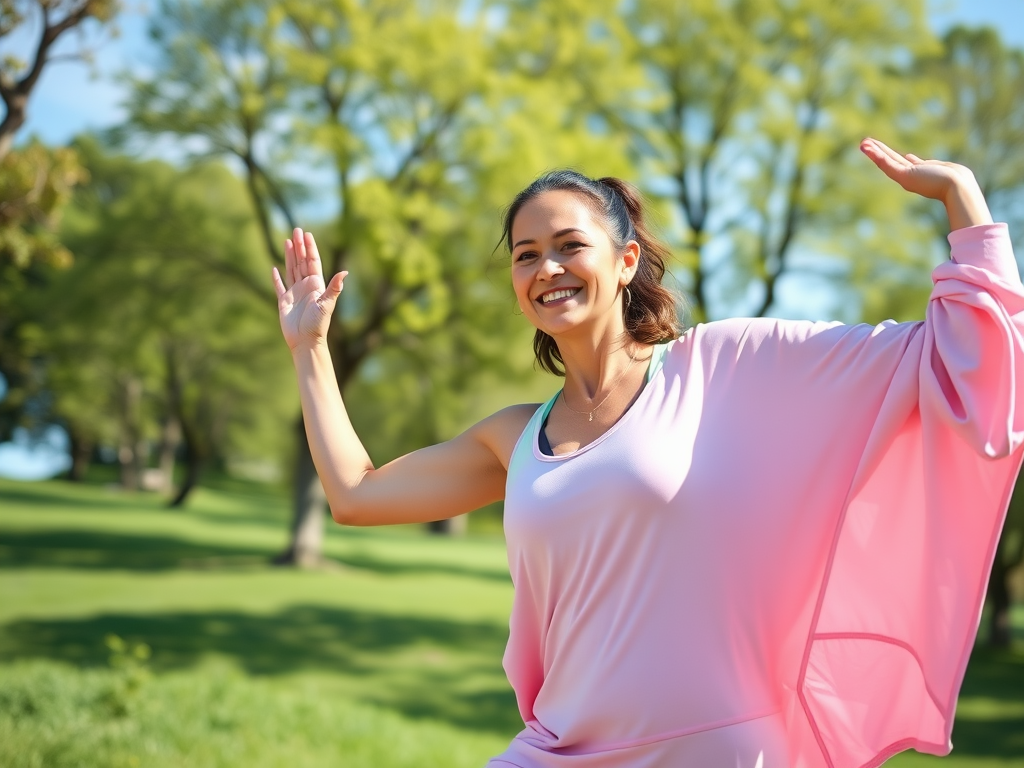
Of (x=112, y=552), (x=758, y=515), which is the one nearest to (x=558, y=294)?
(x=758, y=515)

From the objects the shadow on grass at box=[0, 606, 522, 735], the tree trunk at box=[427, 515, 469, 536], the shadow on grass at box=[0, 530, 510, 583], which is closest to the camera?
the shadow on grass at box=[0, 606, 522, 735]

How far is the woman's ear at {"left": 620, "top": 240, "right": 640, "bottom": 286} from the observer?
2.62 m

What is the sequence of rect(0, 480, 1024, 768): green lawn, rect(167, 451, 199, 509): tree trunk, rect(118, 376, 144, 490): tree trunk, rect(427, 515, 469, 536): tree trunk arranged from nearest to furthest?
rect(0, 480, 1024, 768): green lawn < rect(167, 451, 199, 509): tree trunk < rect(118, 376, 144, 490): tree trunk < rect(427, 515, 469, 536): tree trunk

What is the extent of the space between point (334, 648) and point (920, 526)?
451 inches

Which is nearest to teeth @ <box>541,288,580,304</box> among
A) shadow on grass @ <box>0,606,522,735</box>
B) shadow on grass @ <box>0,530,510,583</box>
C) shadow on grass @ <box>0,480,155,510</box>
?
shadow on grass @ <box>0,606,522,735</box>

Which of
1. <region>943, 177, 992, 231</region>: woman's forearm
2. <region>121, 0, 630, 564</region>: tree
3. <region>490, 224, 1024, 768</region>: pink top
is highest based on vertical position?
<region>121, 0, 630, 564</region>: tree

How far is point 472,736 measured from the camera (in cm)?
901

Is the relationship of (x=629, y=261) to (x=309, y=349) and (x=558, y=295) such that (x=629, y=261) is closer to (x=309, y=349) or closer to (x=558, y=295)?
(x=558, y=295)

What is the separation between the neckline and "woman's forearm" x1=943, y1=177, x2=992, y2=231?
68 centimetres

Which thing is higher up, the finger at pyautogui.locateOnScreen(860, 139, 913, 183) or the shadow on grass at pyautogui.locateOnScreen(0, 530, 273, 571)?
the finger at pyautogui.locateOnScreen(860, 139, 913, 183)

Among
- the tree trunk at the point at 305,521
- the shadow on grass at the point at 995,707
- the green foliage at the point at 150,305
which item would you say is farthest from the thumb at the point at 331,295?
the tree trunk at the point at 305,521

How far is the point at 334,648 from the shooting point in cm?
1291

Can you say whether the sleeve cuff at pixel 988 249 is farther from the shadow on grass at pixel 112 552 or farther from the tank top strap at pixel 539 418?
the shadow on grass at pixel 112 552

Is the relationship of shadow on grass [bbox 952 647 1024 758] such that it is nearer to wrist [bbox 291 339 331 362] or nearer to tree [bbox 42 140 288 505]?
wrist [bbox 291 339 331 362]
